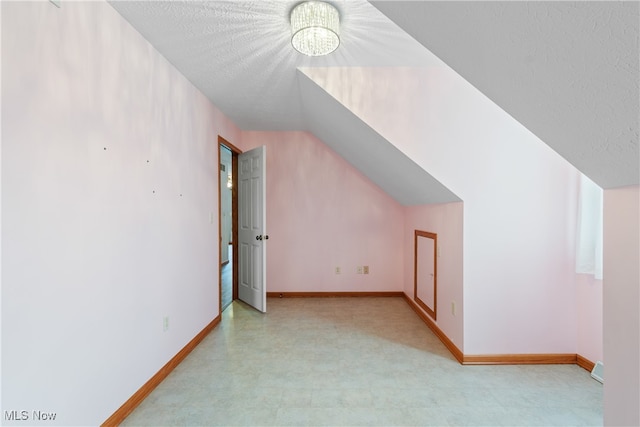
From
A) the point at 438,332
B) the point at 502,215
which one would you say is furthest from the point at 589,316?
the point at 438,332

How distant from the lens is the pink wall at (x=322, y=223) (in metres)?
4.04

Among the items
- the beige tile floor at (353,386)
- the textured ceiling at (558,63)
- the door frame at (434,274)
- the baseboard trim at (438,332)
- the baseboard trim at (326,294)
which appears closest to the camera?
the textured ceiling at (558,63)

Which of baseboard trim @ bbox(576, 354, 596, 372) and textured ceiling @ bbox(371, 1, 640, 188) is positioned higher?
textured ceiling @ bbox(371, 1, 640, 188)

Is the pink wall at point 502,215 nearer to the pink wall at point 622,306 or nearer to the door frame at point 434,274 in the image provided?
the door frame at point 434,274

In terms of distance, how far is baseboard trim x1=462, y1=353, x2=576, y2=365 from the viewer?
2.25 metres

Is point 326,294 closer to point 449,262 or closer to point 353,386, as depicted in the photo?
point 449,262

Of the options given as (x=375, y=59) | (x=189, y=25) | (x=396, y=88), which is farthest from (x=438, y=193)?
(x=189, y=25)

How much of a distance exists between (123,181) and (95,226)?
323mm

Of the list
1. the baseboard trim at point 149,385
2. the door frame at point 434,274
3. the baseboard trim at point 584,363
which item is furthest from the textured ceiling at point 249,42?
the baseboard trim at point 584,363

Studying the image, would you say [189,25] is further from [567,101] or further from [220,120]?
[567,101]

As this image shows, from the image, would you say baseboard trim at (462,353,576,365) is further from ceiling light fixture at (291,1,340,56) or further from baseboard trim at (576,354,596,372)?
ceiling light fixture at (291,1,340,56)

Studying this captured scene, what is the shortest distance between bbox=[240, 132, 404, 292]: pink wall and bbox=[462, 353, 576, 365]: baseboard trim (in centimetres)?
182

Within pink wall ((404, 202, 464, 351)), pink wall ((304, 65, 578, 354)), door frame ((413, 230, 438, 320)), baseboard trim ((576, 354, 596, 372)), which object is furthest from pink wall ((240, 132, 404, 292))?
baseboard trim ((576, 354, 596, 372))

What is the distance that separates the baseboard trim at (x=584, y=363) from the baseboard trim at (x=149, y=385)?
3.07 m
